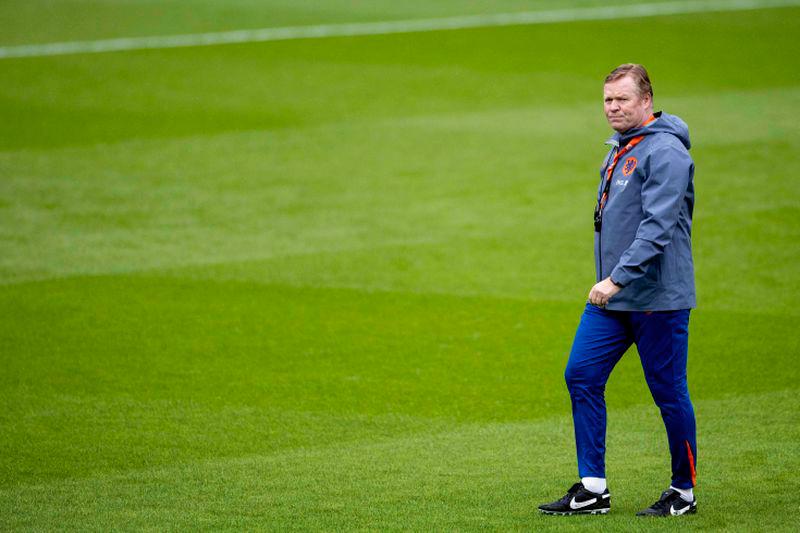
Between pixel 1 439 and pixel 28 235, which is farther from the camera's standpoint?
pixel 28 235

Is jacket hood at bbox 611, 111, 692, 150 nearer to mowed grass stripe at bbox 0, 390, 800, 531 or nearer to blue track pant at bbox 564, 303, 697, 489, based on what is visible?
blue track pant at bbox 564, 303, 697, 489

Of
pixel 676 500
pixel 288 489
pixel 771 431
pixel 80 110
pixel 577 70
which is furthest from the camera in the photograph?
pixel 577 70

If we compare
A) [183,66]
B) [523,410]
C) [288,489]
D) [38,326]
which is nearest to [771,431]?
[523,410]

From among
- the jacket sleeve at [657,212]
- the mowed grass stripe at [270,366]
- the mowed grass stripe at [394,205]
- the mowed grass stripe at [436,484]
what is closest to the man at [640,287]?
the jacket sleeve at [657,212]

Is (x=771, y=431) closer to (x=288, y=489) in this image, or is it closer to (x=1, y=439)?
(x=288, y=489)

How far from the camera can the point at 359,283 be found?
10820mm

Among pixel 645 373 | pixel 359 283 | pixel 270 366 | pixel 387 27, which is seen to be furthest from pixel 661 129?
pixel 387 27

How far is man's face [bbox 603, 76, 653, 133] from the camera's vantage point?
548cm

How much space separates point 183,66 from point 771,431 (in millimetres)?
15244

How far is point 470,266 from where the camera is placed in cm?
1134

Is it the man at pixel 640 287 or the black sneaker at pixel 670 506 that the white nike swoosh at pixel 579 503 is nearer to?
the man at pixel 640 287

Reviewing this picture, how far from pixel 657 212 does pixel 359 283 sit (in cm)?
572

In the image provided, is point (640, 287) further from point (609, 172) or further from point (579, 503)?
point (579, 503)

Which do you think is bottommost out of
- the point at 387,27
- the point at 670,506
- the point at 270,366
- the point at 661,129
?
the point at 670,506
